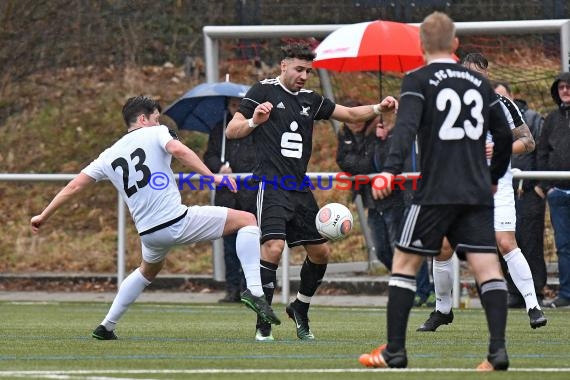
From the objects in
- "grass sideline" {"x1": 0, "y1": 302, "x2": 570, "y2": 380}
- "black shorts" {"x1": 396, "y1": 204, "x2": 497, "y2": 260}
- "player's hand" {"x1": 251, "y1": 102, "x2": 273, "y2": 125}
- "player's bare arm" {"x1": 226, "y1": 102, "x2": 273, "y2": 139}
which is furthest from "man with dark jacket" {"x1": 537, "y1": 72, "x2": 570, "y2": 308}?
"black shorts" {"x1": 396, "y1": 204, "x2": 497, "y2": 260}

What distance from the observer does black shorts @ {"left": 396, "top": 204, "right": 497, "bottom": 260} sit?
312 inches

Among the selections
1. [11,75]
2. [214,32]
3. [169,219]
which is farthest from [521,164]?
[11,75]

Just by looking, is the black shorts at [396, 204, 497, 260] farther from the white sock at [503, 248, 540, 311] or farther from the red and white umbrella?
the red and white umbrella

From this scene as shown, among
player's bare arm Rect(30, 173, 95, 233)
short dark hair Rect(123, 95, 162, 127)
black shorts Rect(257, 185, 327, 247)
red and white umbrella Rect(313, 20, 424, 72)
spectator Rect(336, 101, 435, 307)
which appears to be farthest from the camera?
red and white umbrella Rect(313, 20, 424, 72)

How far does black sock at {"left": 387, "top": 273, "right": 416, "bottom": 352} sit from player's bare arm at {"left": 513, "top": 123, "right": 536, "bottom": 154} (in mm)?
3933

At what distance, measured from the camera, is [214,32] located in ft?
59.7

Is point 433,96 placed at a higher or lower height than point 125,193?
higher

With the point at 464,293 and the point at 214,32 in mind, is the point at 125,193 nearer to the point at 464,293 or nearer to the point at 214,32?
the point at 464,293

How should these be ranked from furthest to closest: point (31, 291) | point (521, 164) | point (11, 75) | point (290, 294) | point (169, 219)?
point (11, 75), point (31, 291), point (290, 294), point (521, 164), point (169, 219)

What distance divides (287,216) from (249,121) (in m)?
0.74

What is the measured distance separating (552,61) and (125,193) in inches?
344

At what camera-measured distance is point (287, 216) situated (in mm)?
10562

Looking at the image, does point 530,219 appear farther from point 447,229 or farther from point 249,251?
point 447,229

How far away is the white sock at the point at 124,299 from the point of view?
10477 mm
